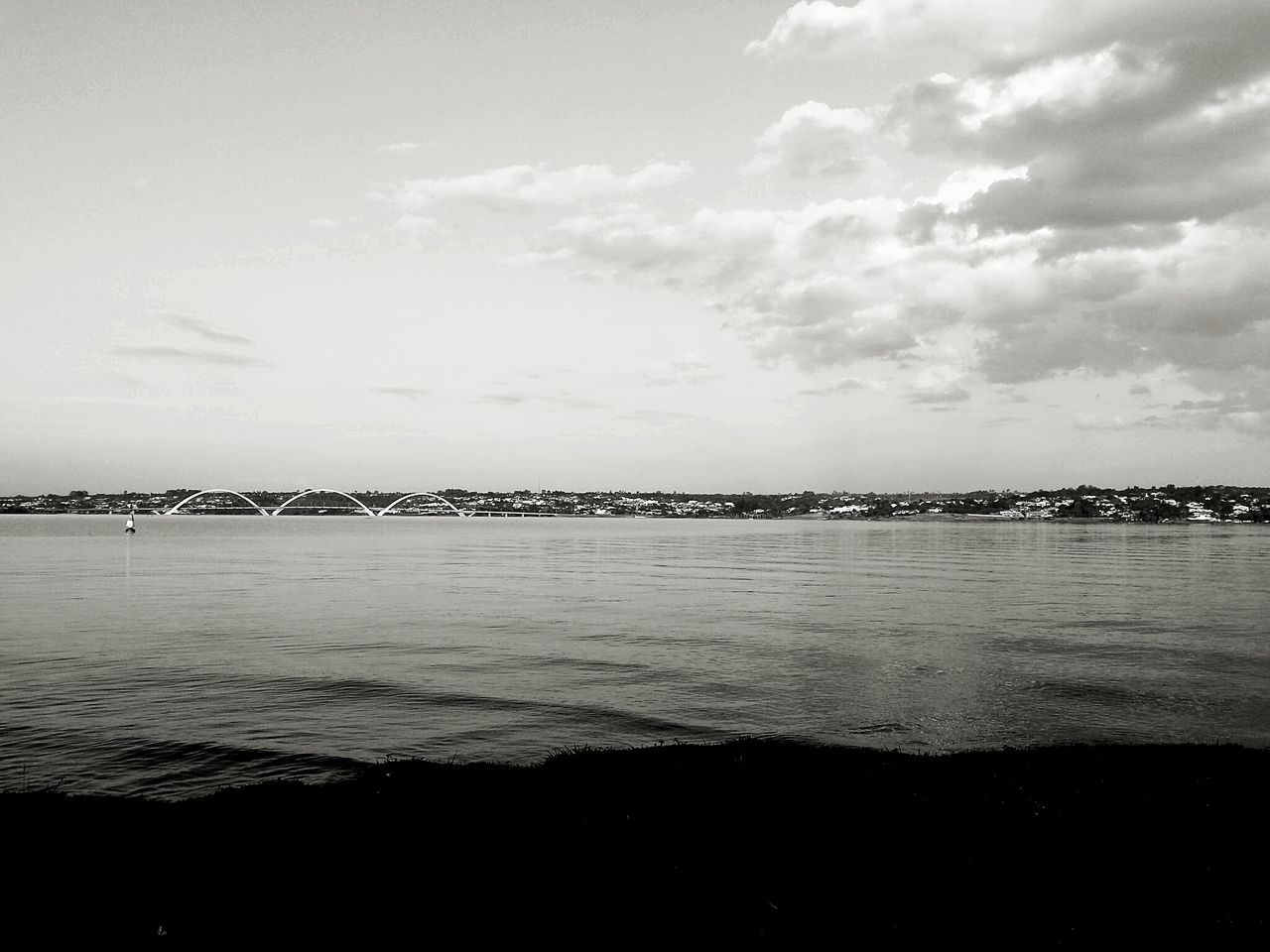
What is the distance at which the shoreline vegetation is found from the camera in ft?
27.4

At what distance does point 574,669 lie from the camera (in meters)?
27.1

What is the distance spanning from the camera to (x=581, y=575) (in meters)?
67.8

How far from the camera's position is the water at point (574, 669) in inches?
737

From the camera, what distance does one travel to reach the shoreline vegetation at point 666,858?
8.35 metres

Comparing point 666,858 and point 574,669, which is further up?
point 666,858

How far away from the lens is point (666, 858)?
9906mm

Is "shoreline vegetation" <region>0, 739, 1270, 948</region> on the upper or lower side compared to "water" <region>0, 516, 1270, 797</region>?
upper

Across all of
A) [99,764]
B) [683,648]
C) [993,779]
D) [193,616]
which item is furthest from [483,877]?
[193,616]

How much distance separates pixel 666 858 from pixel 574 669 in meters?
17.4

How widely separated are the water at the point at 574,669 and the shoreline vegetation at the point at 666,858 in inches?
187

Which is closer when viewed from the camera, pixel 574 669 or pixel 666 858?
pixel 666 858

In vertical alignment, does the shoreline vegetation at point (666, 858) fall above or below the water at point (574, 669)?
above

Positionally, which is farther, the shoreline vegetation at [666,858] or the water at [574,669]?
the water at [574,669]

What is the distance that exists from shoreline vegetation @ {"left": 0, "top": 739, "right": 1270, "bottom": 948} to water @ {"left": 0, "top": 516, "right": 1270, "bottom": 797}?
4.76 meters
